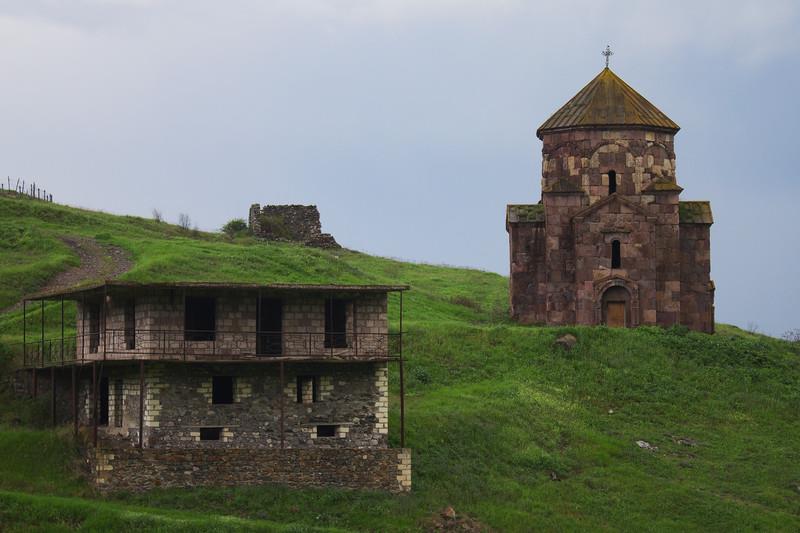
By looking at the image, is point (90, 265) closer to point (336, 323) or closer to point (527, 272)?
point (527, 272)

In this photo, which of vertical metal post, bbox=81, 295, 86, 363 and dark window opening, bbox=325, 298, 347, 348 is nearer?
dark window opening, bbox=325, 298, 347, 348

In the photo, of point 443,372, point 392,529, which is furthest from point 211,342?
point 443,372

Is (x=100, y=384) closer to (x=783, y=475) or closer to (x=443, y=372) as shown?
(x=443, y=372)

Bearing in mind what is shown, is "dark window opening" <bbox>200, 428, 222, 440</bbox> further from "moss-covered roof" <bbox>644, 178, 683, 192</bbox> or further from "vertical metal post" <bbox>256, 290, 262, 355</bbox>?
"moss-covered roof" <bbox>644, 178, 683, 192</bbox>

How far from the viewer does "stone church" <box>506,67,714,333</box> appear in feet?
209

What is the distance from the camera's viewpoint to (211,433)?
148ft

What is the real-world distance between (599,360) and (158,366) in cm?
1949

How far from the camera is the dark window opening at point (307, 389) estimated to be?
4603 centimetres

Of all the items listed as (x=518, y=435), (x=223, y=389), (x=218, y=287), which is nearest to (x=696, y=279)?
(x=518, y=435)

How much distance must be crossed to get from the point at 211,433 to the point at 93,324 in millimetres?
6518

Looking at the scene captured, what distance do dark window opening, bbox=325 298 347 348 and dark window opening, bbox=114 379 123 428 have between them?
6389 mm

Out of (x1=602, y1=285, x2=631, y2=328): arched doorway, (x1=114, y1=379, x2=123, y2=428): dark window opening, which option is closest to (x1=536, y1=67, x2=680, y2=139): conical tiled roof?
(x1=602, y1=285, x2=631, y2=328): arched doorway

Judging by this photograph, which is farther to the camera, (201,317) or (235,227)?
(235,227)

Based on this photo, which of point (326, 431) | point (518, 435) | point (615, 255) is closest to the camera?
point (326, 431)
